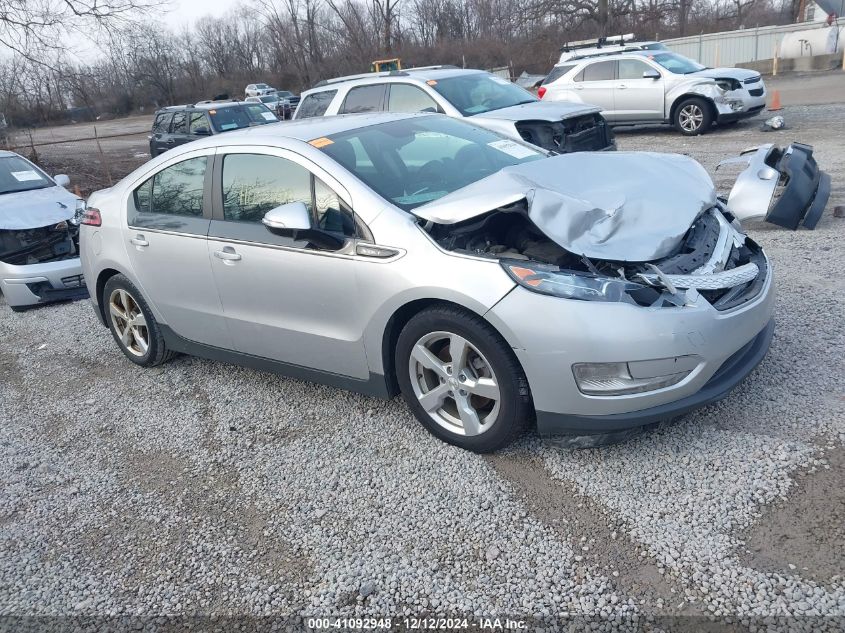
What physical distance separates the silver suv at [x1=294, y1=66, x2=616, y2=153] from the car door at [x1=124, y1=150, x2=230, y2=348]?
16.9ft

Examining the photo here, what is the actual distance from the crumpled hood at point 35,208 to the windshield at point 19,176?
0.55 ft

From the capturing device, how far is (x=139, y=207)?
17.0ft

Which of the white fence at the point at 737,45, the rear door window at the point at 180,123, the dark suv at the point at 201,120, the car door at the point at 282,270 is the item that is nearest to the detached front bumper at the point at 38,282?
the car door at the point at 282,270

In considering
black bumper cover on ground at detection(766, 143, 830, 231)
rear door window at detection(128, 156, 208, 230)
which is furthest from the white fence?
rear door window at detection(128, 156, 208, 230)

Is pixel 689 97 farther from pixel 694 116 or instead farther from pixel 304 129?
pixel 304 129

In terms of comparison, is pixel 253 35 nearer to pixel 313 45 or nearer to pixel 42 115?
pixel 313 45

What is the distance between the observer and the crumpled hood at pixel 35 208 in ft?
26.5

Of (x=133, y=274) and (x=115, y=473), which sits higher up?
(x=133, y=274)

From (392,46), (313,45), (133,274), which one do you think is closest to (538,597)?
(133,274)

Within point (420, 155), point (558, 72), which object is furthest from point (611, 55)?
point (420, 155)

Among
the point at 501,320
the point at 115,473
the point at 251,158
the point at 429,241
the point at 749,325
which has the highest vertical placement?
the point at 251,158

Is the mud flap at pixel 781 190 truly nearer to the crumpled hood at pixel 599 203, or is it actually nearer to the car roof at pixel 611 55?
the crumpled hood at pixel 599 203

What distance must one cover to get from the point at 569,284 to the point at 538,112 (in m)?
6.92

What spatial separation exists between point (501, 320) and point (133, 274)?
10.0 ft
